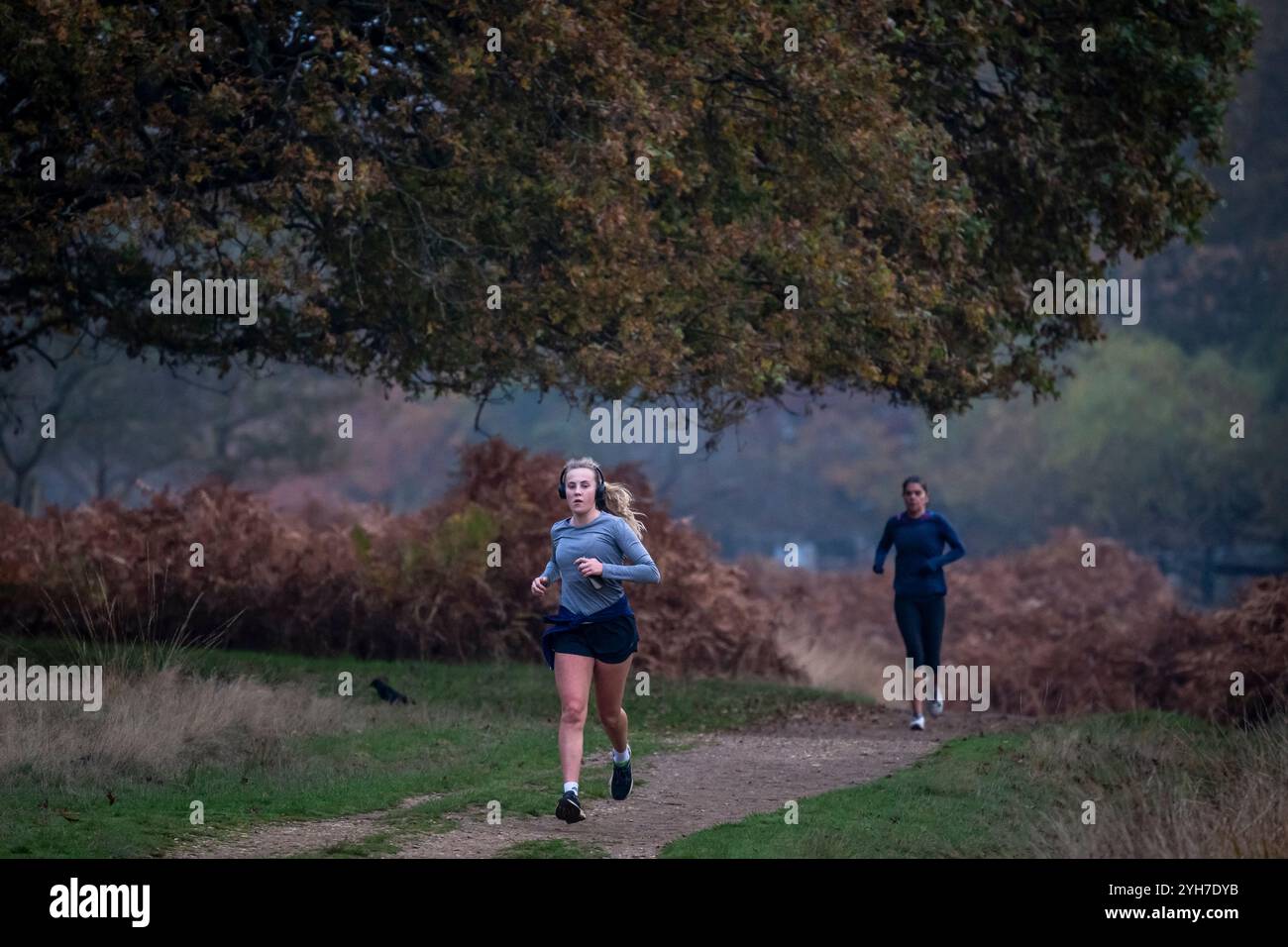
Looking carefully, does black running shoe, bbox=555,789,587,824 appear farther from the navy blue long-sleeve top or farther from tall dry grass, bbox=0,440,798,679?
tall dry grass, bbox=0,440,798,679

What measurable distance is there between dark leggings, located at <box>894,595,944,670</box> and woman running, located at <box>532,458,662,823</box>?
6.31 m

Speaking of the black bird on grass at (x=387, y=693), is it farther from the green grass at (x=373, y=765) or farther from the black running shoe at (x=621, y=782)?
the black running shoe at (x=621, y=782)

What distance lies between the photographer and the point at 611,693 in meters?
9.74

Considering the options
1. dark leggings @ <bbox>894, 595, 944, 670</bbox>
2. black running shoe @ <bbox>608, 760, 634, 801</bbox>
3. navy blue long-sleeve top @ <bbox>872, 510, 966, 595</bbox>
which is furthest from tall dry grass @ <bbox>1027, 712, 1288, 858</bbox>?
black running shoe @ <bbox>608, 760, 634, 801</bbox>

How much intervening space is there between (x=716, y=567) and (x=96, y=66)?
37.1 feet

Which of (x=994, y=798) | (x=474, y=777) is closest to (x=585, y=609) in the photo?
(x=474, y=777)

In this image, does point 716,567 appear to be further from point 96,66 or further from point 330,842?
point 330,842

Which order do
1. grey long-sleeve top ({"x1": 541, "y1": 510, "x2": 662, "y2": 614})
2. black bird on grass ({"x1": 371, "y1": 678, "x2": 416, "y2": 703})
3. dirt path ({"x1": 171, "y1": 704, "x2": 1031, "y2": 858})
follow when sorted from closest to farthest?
1. dirt path ({"x1": 171, "y1": 704, "x2": 1031, "y2": 858})
2. grey long-sleeve top ({"x1": 541, "y1": 510, "x2": 662, "y2": 614})
3. black bird on grass ({"x1": 371, "y1": 678, "x2": 416, "y2": 703})

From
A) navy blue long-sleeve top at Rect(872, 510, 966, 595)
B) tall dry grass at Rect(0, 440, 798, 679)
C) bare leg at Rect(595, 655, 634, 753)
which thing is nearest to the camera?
bare leg at Rect(595, 655, 634, 753)

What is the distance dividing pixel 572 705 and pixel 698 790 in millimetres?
2384

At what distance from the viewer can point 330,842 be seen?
9.08m

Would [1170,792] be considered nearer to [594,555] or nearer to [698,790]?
[698,790]

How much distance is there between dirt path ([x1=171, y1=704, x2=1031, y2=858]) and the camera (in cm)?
913
